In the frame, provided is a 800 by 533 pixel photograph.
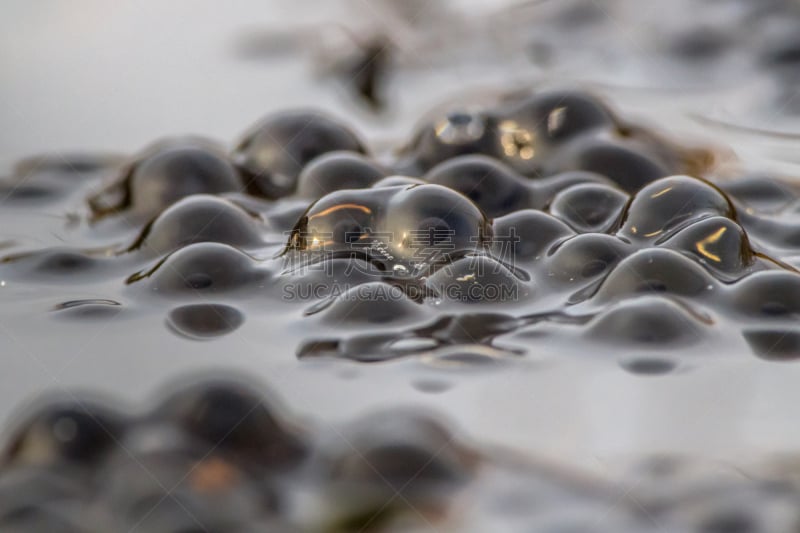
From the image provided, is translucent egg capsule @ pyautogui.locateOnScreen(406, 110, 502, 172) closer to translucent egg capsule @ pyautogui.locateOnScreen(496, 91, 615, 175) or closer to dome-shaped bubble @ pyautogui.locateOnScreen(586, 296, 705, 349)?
translucent egg capsule @ pyautogui.locateOnScreen(496, 91, 615, 175)

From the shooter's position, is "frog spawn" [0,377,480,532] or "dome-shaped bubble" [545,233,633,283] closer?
"frog spawn" [0,377,480,532]

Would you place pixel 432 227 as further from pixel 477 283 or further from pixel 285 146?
pixel 285 146

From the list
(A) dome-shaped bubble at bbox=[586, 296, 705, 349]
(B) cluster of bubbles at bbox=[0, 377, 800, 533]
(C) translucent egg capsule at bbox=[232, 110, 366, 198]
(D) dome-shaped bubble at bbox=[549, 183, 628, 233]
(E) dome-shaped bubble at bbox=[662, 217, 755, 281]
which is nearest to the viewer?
(B) cluster of bubbles at bbox=[0, 377, 800, 533]

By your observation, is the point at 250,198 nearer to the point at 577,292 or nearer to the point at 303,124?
the point at 303,124

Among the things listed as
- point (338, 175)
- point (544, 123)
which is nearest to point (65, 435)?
point (338, 175)

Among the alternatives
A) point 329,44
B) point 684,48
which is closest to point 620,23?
point 684,48

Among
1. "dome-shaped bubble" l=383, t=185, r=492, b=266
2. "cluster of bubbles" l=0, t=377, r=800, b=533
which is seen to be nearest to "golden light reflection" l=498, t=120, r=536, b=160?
"dome-shaped bubble" l=383, t=185, r=492, b=266

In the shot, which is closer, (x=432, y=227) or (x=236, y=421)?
(x=236, y=421)

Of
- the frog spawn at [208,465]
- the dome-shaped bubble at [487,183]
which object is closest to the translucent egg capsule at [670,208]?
the dome-shaped bubble at [487,183]
